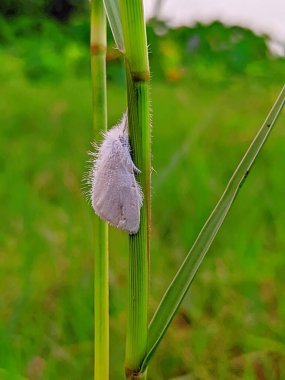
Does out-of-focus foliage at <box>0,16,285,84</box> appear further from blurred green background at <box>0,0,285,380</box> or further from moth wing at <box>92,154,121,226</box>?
moth wing at <box>92,154,121,226</box>

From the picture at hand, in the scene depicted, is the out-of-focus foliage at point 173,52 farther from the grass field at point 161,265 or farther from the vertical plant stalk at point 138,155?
the vertical plant stalk at point 138,155

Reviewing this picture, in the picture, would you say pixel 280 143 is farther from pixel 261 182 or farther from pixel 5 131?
pixel 5 131

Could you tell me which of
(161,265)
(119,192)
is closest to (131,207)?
(119,192)

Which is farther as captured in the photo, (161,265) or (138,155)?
(161,265)

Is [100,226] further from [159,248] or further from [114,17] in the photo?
[159,248]

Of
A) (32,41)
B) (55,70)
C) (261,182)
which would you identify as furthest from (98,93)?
(32,41)

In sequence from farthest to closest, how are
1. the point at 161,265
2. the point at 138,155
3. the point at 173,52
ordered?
the point at 173,52 < the point at 161,265 < the point at 138,155

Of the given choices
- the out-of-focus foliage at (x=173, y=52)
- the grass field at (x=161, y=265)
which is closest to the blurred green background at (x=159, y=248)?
the grass field at (x=161, y=265)
